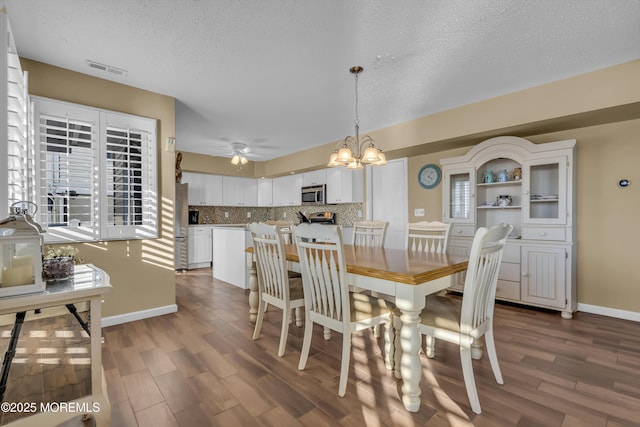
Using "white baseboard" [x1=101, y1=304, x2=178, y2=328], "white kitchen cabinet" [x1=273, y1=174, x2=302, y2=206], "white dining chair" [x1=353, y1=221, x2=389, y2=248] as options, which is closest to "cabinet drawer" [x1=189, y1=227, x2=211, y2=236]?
"white kitchen cabinet" [x1=273, y1=174, x2=302, y2=206]

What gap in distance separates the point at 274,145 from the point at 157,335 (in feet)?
11.8

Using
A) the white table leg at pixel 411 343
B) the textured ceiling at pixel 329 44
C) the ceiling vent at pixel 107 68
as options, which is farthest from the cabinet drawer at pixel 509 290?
the ceiling vent at pixel 107 68

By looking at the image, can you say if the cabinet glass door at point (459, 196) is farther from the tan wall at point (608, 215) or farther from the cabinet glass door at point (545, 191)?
the tan wall at point (608, 215)

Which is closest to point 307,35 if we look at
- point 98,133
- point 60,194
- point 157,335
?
point 98,133

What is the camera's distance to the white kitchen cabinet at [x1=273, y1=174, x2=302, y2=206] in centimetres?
638

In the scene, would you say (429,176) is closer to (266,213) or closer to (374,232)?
(374,232)

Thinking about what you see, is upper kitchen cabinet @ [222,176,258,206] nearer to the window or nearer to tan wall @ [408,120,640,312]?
the window

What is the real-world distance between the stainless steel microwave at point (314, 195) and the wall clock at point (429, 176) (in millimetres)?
1924

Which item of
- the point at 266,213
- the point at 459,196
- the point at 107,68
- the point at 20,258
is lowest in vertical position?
the point at 20,258

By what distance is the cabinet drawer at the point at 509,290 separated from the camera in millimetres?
3355

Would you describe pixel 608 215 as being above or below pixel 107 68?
below

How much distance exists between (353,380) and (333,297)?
0.54 meters

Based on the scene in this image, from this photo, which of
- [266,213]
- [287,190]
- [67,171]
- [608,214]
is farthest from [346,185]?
[67,171]

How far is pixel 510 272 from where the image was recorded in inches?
134
